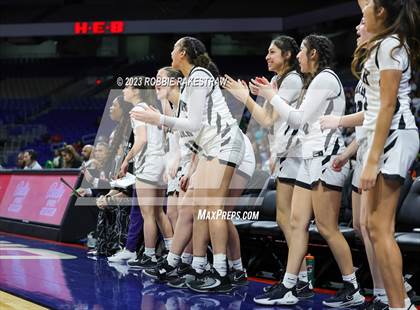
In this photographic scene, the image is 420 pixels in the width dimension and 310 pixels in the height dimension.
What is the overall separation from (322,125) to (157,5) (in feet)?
65.8

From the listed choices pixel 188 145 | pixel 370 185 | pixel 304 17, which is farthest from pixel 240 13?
pixel 370 185

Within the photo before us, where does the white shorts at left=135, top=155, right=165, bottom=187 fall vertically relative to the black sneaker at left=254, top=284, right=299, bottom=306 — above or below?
above

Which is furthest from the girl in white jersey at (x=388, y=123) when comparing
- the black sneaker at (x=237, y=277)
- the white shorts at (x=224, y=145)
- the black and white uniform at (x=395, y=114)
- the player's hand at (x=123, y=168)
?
the player's hand at (x=123, y=168)

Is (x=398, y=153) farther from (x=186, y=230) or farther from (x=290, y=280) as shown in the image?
(x=186, y=230)

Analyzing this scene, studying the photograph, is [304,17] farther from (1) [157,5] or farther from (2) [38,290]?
(2) [38,290]

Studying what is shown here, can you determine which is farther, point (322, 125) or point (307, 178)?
point (307, 178)

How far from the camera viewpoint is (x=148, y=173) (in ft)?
18.6

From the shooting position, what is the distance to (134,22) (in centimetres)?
2152

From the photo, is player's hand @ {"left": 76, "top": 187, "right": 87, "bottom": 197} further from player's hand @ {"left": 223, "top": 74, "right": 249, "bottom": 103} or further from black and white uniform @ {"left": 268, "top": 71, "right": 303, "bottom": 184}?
player's hand @ {"left": 223, "top": 74, "right": 249, "bottom": 103}

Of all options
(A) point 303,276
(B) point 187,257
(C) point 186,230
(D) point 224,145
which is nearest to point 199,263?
(C) point 186,230

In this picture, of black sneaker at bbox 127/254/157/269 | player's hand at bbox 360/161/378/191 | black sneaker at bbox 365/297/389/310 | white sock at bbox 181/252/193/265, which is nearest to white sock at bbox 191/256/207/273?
white sock at bbox 181/252/193/265

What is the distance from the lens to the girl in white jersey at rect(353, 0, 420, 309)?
A: 3.03m

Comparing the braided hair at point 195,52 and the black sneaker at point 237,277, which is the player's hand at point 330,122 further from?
the black sneaker at point 237,277

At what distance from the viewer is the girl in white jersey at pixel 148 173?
223 inches
